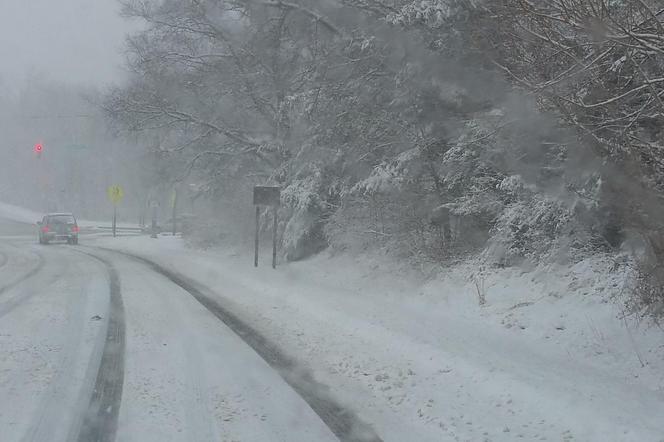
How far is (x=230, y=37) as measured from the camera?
20672 mm

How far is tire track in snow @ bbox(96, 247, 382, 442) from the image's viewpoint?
Result: 17.4ft

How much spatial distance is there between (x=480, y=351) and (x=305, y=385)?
2415mm

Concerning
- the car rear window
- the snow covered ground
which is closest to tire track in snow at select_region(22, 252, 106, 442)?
the snow covered ground

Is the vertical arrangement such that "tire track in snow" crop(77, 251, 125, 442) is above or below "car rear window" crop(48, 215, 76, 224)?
below

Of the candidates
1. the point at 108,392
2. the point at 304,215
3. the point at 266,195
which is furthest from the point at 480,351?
the point at 304,215

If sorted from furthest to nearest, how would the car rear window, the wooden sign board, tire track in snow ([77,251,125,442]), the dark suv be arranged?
the car rear window, the dark suv, the wooden sign board, tire track in snow ([77,251,125,442])

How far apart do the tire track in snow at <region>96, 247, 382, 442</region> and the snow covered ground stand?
146mm

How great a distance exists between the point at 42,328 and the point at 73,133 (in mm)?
74013

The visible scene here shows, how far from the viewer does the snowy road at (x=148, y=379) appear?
5203mm

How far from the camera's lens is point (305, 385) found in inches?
262

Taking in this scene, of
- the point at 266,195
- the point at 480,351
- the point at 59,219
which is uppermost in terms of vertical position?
the point at 266,195

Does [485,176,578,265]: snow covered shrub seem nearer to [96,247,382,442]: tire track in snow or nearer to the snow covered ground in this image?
the snow covered ground

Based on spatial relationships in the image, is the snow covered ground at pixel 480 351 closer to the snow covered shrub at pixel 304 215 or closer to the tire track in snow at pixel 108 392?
the tire track in snow at pixel 108 392

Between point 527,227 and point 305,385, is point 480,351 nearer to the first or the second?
point 305,385
